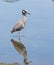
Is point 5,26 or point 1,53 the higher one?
point 1,53

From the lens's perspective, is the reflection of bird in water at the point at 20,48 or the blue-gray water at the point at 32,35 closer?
the blue-gray water at the point at 32,35

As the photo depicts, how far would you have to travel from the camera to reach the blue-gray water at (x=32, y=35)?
11422 mm

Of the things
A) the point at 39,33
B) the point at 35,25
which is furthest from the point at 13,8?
the point at 39,33

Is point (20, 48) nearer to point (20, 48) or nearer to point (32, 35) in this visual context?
point (20, 48)

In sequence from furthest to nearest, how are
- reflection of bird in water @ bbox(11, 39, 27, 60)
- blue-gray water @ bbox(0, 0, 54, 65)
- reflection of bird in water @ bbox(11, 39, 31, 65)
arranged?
reflection of bird in water @ bbox(11, 39, 27, 60)
blue-gray water @ bbox(0, 0, 54, 65)
reflection of bird in water @ bbox(11, 39, 31, 65)

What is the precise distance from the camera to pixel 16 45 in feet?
41.5

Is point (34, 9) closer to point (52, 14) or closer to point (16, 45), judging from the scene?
point (52, 14)

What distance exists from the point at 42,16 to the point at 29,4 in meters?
3.65

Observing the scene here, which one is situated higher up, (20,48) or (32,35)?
(20,48)

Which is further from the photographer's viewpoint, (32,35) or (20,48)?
(32,35)

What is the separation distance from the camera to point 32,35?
45.1 feet

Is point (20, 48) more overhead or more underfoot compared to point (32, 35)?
more overhead

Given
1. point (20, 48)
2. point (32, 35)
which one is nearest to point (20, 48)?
point (20, 48)

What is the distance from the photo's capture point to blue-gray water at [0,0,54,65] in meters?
11.4
